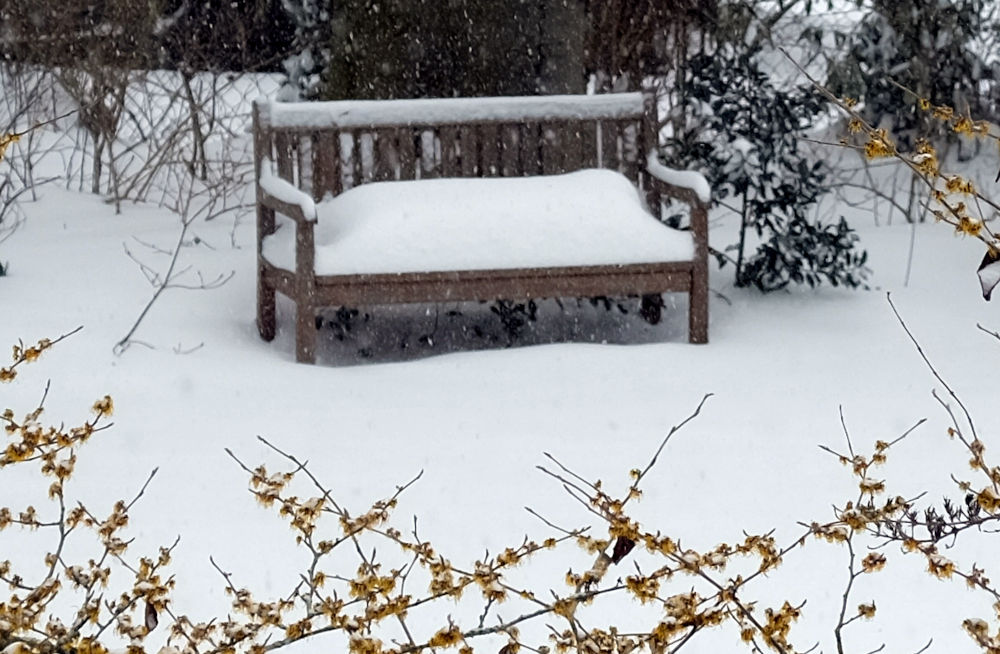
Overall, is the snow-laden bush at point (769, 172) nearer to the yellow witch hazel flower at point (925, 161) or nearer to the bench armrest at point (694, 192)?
the bench armrest at point (694, 192)

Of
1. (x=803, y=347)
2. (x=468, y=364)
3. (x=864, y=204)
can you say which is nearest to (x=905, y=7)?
(x=864, y=204)

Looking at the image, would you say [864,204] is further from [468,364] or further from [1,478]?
[1,478]

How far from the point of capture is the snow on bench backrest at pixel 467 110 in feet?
17.3

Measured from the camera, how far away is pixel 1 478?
144 inches

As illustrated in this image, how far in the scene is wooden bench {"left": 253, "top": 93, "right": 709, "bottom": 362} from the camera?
4672 millimetres

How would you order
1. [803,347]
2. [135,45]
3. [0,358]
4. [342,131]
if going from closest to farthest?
[0,358] → [803,347] → [342,131] → [135,45]

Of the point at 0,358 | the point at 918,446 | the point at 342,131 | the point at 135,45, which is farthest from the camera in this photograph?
the point at 135,45

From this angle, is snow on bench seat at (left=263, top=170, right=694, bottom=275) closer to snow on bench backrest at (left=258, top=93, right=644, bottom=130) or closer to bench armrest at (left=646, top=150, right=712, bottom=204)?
bench armrest at (left=646, top=150, right=712, bottom=204)

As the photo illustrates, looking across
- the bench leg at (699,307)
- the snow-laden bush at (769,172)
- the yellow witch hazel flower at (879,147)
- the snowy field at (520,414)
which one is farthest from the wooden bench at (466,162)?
the yellow witch hazel flower at (879,147)

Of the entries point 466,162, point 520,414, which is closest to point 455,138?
point 466,162

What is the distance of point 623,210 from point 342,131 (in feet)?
3.72

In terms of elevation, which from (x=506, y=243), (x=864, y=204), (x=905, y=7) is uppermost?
(x=905, y=7)

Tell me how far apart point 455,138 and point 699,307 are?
1.26 metres

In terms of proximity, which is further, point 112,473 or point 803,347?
point 803,347
